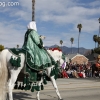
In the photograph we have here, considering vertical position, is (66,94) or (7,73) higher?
(7,73)

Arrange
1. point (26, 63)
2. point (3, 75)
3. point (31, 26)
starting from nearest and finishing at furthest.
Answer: point (3, 75)
point (26, 63)
point (31, 26)

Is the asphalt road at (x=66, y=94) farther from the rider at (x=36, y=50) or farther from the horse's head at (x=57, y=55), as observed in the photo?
the rider at (x=36, y=50)

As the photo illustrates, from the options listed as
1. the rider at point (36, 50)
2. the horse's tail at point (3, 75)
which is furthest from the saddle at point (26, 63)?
the horse's tail at point (3, 75)

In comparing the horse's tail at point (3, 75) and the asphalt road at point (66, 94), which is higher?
the horse's tail at point (3, 75)

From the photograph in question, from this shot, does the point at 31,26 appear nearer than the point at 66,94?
Yes

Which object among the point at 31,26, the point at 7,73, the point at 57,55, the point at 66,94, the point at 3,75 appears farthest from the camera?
the point at 66,94

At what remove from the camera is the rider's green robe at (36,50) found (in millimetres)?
7961

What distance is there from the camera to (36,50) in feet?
26.5

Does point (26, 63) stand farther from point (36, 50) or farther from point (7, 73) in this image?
point (7, 73)

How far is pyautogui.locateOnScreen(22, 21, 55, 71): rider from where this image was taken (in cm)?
796

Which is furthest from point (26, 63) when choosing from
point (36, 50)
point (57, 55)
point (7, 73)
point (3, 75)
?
point (57, 55)

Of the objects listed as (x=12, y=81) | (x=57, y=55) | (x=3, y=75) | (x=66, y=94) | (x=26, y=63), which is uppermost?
(x=57, y=55)

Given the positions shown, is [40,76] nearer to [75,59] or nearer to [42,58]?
[42,58]

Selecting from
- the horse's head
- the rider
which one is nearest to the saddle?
the rider
